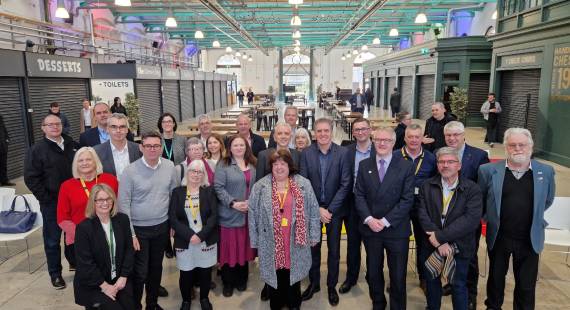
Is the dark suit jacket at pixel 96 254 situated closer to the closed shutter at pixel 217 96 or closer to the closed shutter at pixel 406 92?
the closed shutter at pixel 406 92

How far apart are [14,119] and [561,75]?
1220cm

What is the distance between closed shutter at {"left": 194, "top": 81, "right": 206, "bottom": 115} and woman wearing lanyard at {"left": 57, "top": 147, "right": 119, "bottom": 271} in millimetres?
19680

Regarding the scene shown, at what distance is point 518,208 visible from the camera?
2.95 metres

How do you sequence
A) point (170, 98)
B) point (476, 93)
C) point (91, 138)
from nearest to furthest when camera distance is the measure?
point (91, 138), point (476, 93), point (170, 98)

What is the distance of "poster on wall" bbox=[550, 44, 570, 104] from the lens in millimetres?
8367

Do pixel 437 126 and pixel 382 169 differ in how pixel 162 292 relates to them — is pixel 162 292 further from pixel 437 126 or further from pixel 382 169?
pixel 437 126

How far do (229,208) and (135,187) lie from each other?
0.84 m

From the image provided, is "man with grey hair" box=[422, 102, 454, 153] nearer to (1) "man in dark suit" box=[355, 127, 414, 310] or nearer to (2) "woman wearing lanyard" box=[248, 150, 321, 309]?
(1) "man in dark suit" box=[355, 127, 414, 310]

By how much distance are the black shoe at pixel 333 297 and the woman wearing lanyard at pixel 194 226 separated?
113 cm

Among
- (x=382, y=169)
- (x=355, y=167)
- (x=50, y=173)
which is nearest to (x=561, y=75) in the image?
(x=355, y=167)

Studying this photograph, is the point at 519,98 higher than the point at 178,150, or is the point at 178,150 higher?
the point at 519,98

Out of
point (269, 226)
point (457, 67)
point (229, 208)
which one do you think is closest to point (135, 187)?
point (229, 208)

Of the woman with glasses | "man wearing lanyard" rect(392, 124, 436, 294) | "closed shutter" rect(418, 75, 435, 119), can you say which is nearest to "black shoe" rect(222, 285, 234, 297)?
the woman with glasses

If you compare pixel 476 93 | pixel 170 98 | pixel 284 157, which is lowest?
pixel 284 157
